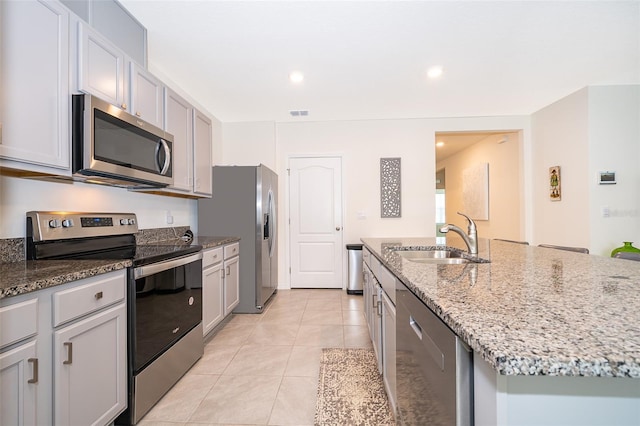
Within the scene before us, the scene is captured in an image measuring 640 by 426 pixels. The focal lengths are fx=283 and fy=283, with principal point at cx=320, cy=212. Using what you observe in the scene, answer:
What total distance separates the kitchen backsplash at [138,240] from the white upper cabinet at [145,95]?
0.99m

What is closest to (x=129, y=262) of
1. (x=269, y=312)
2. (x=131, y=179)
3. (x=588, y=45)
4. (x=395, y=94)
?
(x=131, y=179)

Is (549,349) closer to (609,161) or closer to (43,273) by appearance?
(43,273)

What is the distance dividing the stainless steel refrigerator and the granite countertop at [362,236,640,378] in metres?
2.33

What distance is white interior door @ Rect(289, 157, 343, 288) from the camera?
4.41 m

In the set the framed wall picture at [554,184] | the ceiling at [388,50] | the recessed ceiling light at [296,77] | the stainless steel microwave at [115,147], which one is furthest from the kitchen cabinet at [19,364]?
the framed wall picture at [554,184]

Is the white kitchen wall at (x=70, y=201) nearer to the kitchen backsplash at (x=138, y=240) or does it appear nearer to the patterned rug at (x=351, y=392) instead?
the kitchen backsplash at (x=138, y=240)

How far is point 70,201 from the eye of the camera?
6.06ft

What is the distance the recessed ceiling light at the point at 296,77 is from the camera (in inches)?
114

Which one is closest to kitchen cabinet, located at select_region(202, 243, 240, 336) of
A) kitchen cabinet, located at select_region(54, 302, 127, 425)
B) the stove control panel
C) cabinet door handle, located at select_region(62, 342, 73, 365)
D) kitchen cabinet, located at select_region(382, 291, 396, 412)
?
the stove control panel

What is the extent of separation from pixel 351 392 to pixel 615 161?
3964mm

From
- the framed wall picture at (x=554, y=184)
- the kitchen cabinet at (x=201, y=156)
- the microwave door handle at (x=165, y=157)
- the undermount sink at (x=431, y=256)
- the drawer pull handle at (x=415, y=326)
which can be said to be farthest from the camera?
the framed wall picture at (x=554, y=184)

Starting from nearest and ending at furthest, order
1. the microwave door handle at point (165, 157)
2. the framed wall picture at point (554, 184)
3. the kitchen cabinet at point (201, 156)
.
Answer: the microwave door handle at point (165, 157) < the kitchen cabinet at point (201, 156) < the framed wall picture at point (554, 184)

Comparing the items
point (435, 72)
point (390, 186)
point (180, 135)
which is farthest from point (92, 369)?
point (390, 186)

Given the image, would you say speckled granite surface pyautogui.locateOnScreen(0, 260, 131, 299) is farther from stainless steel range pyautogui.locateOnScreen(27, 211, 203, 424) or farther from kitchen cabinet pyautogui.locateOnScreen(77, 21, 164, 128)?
kitchen cabinet pyautogui.locateOnScreen(77, 21, 164, 128)
